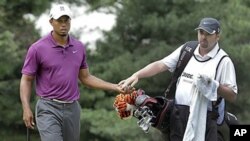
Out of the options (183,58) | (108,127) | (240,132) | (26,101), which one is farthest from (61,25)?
(108,127)

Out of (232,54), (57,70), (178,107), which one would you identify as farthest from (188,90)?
(232,54)

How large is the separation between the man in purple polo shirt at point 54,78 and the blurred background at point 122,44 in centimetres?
485

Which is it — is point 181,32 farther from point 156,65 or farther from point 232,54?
point 156,65

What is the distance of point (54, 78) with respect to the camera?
4094mm

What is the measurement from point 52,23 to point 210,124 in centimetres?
124

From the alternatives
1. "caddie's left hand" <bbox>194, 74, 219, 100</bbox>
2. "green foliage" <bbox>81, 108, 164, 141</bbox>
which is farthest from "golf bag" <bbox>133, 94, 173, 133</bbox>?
"green foliage" <bbox>81, 108, 164, 141</bbox>

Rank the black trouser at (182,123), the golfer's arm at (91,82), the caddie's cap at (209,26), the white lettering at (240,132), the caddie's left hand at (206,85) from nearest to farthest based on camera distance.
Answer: the caddie's left hand at (206,85), the caddie's cap at (209,26), the black trouser at (182,123), the white lettering at (240,132), the golfer's arm at (91,82)

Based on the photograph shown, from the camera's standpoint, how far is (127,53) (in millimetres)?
10805

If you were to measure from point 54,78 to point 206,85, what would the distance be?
1.00m

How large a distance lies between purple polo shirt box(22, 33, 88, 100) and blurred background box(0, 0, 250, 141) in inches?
192

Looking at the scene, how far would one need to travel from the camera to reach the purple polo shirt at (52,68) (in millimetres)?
4086

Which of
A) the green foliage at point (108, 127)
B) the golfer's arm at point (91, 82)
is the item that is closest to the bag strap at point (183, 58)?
the golfer's arm at point (91, 82)

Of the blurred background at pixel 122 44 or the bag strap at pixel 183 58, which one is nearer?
the bag strap at pixel 183 58

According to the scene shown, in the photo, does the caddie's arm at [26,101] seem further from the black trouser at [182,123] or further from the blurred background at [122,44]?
the blurred background at [122,44]
